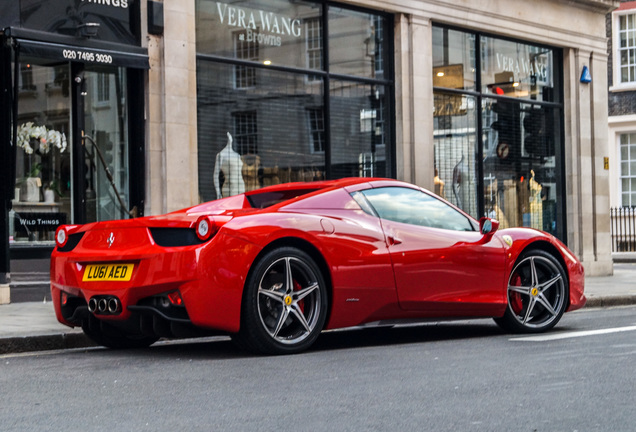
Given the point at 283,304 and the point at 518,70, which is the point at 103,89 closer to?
the point at 283,304

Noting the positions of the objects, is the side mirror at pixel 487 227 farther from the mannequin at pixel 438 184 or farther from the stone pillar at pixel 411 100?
the mannequin at pixel 438 184

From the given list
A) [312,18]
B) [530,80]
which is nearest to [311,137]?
[312,18]

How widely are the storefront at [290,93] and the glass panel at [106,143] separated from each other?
106 cm

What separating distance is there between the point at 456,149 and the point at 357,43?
2.77m

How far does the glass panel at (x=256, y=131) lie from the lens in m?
13.0

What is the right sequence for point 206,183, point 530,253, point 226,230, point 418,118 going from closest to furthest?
point 226,230 → point 530,253 → point 206,183 → point 418,118

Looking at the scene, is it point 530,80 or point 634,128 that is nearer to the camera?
point 530,80

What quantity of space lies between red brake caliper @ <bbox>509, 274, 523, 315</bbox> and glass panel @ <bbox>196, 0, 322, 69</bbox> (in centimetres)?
625

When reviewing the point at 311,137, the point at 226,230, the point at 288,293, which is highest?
the point at 311,137

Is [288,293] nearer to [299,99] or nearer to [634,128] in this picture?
[299,99]

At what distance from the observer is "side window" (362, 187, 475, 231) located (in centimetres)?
753

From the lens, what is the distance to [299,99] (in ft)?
46.7

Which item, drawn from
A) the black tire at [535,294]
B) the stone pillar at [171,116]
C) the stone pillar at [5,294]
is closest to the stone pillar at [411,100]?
the stone pillar at [171,116]

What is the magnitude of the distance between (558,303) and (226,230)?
3383 mm
